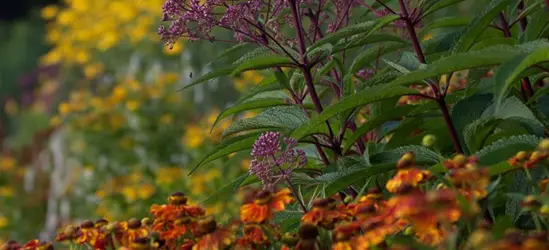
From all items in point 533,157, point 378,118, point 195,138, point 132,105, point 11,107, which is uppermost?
point 11,107

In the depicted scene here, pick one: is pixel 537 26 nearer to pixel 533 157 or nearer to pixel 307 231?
pixel 533 157

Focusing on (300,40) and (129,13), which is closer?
(300,40)

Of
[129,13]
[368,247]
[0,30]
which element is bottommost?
[368,247]

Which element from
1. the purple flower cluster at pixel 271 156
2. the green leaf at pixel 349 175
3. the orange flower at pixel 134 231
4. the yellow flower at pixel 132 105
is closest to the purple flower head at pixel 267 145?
the purple flower cluster at pixel 271 156

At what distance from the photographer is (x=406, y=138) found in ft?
5.61

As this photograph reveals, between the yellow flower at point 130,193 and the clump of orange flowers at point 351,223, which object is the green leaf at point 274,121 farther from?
the yellow flower at point 130,193

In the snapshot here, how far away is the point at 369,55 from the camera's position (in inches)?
65.5

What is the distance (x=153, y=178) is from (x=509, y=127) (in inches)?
141

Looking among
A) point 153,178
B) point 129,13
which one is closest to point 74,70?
point 129,13

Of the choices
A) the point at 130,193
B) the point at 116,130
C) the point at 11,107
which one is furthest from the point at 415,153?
the point at 11,107

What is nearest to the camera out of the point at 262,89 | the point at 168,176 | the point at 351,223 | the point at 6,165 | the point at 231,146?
the point at 351,223

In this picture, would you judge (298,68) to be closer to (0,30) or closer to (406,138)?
(406,138)

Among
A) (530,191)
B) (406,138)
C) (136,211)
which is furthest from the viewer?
(136,211)

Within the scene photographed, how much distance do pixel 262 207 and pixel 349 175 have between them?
0.29 metres
